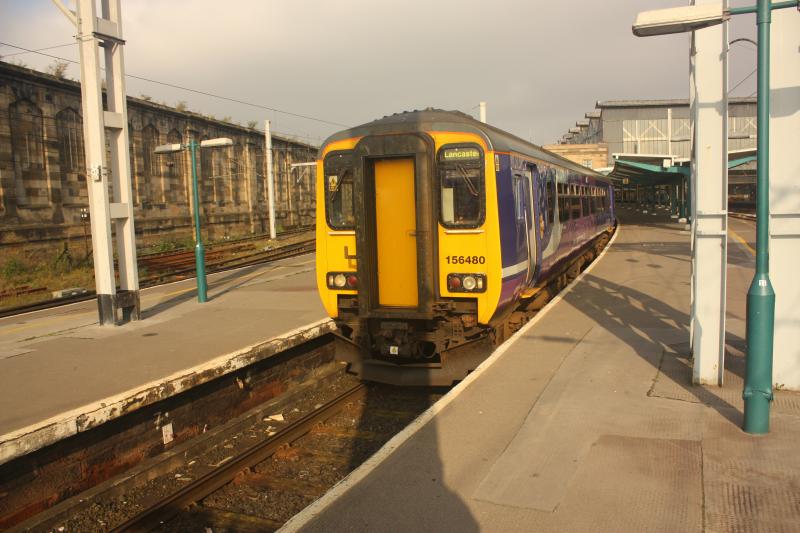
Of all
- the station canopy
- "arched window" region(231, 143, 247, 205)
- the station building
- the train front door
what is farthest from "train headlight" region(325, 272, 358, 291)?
the station building

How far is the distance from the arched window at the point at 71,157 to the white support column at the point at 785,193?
21787 millimetres

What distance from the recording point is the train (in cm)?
705

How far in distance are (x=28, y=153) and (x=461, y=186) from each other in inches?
731

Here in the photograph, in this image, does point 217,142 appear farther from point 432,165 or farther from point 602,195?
point 602,195

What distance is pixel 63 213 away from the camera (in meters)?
21.6

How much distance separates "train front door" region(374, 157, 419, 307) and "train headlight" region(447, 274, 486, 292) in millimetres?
411

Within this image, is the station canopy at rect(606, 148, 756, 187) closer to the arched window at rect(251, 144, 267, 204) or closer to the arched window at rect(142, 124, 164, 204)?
the arched window at rect(251, 144, 267, 204)

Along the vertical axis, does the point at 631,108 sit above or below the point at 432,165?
above

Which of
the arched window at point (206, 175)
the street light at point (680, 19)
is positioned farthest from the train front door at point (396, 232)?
the arched window at point (206, 175)

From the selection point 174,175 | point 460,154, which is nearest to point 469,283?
point 460,154

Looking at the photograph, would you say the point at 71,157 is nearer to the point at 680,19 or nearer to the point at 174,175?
the point at 174,175

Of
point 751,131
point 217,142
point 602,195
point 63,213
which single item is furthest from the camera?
point 751,131

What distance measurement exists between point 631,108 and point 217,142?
61435 mm

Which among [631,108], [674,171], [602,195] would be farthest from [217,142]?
[631,108]
